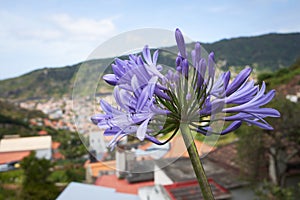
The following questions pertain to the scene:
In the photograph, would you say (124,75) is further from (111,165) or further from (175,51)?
(111,165)

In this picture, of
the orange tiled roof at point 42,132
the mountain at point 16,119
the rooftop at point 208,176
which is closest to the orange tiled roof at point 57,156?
the orange tiled roof at point 42,132

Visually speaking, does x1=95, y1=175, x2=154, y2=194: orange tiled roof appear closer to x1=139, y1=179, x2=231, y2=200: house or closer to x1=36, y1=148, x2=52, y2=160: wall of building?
x1=139, y1=179, x2=231, y2=200: house

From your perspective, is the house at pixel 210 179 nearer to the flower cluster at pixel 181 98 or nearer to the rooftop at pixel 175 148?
the rooftop at pixel 175 148

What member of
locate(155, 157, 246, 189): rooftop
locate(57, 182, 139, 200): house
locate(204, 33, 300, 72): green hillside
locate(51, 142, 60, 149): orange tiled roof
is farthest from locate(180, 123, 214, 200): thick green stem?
locate(204, 33, 300, 72): green hillside

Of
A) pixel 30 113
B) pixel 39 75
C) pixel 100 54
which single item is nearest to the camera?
pixel 100 54

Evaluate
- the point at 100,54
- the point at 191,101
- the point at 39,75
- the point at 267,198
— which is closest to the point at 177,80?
the point at 191,101

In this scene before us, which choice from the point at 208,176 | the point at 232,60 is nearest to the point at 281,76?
the point at 232,60

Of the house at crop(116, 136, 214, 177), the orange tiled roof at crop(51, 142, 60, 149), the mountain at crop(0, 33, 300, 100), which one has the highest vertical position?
the mountain at crop(0, 33, 300, 100)

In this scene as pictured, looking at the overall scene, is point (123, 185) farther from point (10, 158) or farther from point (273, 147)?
point (10, 158)
